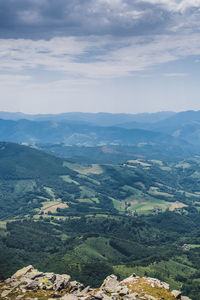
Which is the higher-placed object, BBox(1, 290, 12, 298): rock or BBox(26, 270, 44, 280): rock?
BBox(1, 290, 12, 298): rock

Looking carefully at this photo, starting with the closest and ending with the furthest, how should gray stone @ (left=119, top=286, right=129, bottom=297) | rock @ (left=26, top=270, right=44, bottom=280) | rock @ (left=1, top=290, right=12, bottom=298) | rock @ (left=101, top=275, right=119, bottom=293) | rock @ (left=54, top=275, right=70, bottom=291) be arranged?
gray stone @ (left=119, top=286, right=129, bottom=297) → rock @ (left=101, top=275, right=119, bottom=293) → rock @ (left=1, top=290, right=12, bottom=298) → rock @ (left=54, top=275, right=70, bottom=291) → rock @ (left=26, top=270, right=44, bottom=280)

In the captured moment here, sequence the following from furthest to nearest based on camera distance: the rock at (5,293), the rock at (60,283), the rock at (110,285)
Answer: the rock at (60,283) < the rock at (5,293) < the rock at (110,285)

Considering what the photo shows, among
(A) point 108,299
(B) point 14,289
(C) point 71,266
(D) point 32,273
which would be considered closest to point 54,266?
(C) point 71,266

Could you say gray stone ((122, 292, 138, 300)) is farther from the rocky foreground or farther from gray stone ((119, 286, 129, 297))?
gray stone ((119, 286, 129, 297))

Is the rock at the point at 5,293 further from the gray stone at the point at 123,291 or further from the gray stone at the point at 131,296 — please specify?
the gray stone at the point at 131,296

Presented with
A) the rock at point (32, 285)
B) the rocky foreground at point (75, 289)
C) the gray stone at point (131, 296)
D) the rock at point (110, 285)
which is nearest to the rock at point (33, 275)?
the rocky foreground at point (75, 289)

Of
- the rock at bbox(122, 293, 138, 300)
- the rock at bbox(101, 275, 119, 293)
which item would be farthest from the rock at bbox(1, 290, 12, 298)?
the rock at bbox(122, 293, 138, 300)

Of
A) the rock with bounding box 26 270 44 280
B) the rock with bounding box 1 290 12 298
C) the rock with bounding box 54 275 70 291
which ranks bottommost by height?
the rock with bounding box 26 270 44 280

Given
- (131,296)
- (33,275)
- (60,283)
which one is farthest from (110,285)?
(33,275)
